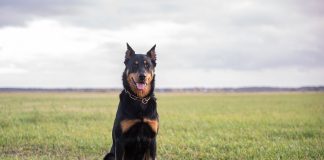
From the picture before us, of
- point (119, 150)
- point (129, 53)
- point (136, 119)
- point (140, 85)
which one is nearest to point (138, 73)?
point (140, 85)

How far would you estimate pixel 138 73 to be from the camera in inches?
293

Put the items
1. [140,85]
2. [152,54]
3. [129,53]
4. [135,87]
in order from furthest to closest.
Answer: [152,54] < [129,53] < [135,87] < [140,85]

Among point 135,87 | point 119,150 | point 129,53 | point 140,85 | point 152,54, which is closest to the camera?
point 119,150

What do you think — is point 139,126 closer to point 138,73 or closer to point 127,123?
point 127,123

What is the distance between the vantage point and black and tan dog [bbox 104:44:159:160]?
7402mm

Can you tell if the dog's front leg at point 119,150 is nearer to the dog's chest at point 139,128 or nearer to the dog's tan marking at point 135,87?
the dog's chest at point 139,128

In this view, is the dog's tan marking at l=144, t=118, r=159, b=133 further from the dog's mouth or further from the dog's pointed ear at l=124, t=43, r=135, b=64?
the dog's pointed ear at l=124, t=43, r=135, b=64

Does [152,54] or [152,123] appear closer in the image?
[152,123]

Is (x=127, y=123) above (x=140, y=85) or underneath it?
underneath

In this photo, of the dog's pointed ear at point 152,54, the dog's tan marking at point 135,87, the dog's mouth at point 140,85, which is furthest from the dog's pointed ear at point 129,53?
the dog's mouth at point 140,85

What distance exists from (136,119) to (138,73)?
0.76 meters

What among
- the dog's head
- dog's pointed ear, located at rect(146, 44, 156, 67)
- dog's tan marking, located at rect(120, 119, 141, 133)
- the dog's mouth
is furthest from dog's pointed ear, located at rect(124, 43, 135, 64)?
dog's tan marking, located at rect(120, 119, 141, 133)

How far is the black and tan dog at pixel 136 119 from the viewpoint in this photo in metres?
7.40

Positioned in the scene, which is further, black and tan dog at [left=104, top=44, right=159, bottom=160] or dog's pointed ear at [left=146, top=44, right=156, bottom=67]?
dog's pointed ear at [left=146, top=44, right=156, bottom=67]
